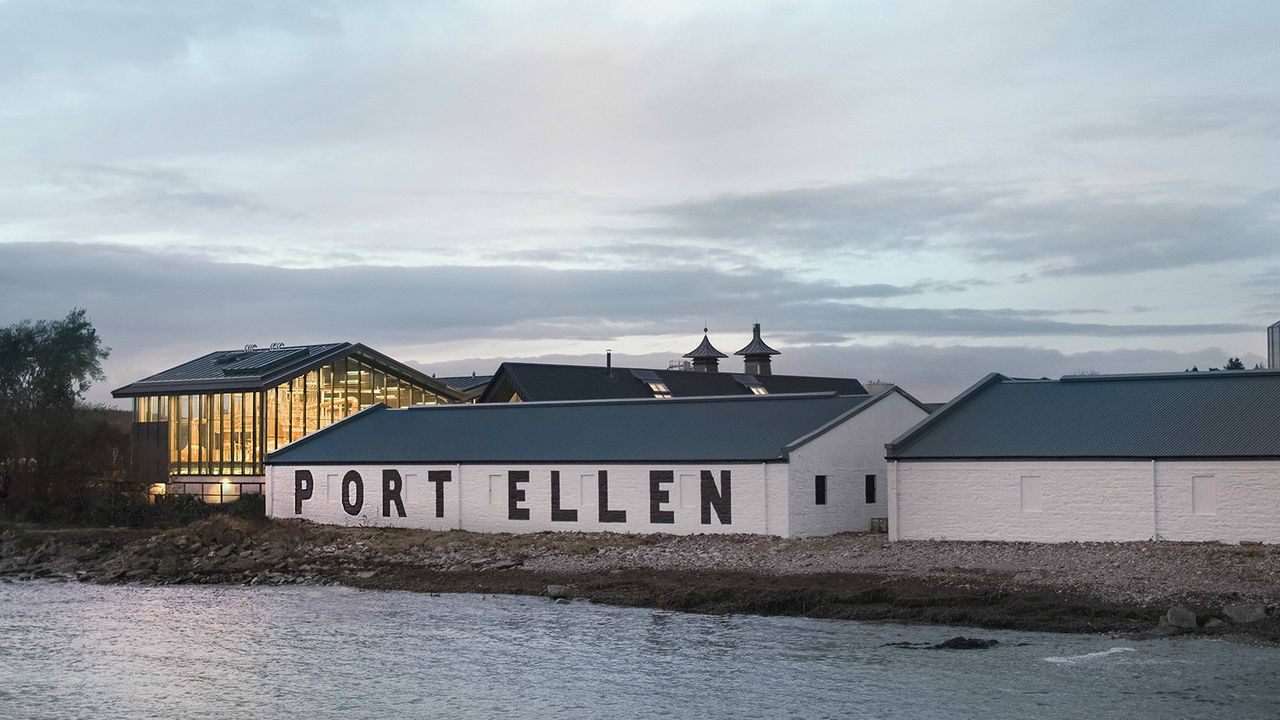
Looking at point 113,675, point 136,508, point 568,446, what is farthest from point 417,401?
point 113,675

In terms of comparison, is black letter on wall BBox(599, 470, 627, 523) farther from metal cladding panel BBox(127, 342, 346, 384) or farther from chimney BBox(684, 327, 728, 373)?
chimney BBox(684, 327, 728, 373)

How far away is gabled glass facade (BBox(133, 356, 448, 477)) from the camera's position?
65625mm

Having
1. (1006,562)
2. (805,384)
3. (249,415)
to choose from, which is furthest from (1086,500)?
(805,384)

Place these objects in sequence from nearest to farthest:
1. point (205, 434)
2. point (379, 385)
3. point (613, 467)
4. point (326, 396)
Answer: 1. point (613, 467)
2. point (205, 434)
3. point (326, 396)
4. point (379, 385)

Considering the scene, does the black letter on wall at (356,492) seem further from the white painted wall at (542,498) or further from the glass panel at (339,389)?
the glass panel at (339,389)

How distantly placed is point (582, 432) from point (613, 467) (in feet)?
13.9

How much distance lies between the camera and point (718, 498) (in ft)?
153

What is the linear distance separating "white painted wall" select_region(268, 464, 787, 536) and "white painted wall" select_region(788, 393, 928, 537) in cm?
81

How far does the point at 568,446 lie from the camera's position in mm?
51500

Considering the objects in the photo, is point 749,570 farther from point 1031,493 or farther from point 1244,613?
point 1244,613

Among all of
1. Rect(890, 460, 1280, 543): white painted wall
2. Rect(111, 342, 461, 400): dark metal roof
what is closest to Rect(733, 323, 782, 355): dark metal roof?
Rect(111, 342, 461, 400): dark metal roof

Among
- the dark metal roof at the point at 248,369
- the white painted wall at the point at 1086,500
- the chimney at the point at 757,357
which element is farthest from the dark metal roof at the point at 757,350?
the white painted wall at the point at 1086,500

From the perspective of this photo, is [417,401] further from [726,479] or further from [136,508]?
[726,479]

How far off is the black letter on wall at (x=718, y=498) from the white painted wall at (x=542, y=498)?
0.46 ft
